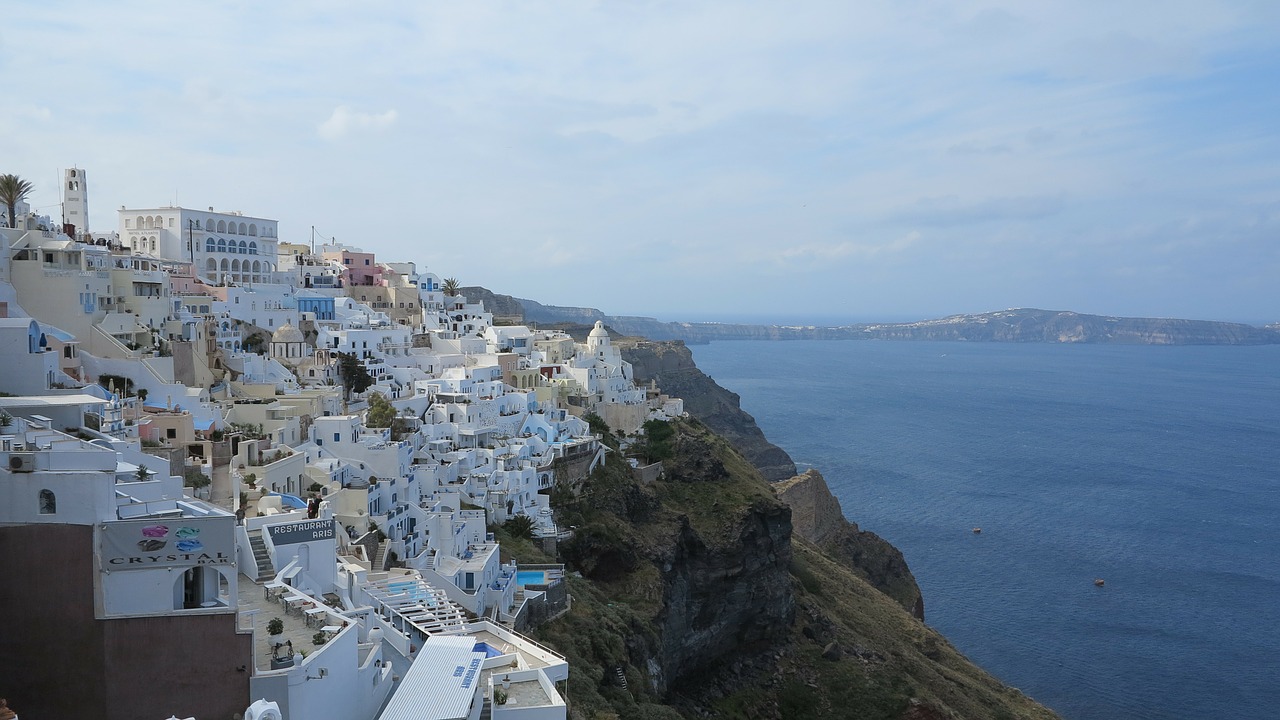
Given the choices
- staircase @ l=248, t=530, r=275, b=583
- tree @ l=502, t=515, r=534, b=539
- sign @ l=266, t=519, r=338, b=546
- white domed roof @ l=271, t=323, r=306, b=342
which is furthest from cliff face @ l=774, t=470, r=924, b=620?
staircase @ l=248, t=530, r=275, b=583

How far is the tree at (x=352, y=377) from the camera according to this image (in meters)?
41.9

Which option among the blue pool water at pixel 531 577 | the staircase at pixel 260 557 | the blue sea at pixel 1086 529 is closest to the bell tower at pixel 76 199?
the blue pool water at pixel 531 577

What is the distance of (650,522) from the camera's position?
44.2 m

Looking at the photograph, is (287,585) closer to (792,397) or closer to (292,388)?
(292,388)

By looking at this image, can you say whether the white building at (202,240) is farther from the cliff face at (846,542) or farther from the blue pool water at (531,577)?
the cliff face at (846,542)

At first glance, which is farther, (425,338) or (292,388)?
(425,338)

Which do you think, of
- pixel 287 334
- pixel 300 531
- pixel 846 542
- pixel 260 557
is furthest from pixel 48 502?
pixel 846 542

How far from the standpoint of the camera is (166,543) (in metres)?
15.1

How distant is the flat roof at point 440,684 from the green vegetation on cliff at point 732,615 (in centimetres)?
1348

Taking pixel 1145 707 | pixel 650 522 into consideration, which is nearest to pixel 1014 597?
pixel 1145 707

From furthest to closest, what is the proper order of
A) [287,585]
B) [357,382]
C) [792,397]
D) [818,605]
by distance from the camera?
1. [792,397]
2. [818,605]
3. [357,382]
4. [287,585]

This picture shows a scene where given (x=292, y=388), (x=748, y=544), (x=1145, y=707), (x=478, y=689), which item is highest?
(x=292, y=388)

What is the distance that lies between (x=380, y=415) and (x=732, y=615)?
19.8 metres

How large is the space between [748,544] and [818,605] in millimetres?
6289
